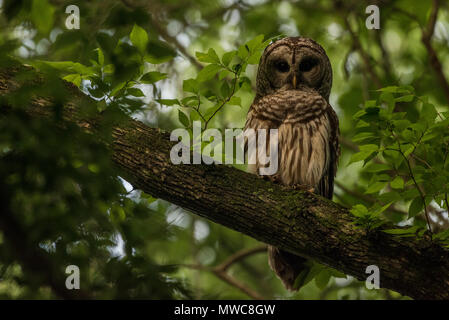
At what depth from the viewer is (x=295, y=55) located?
4.25 meters

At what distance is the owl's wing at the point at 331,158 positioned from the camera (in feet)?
13.2

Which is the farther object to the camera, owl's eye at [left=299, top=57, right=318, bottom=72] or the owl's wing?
owl's eye at [left=299, top=57, right=318, bottom=72]

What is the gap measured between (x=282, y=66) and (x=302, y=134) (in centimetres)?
76

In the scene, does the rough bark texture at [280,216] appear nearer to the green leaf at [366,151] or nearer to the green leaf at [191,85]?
the green leaf at [191,85]

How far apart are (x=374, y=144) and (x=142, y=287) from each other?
155 centimetres

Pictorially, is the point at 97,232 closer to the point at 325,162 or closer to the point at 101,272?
the point at 101,272

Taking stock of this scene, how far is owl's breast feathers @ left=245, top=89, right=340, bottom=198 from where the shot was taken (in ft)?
12.6

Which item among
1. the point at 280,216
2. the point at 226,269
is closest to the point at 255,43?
the point at 280,216

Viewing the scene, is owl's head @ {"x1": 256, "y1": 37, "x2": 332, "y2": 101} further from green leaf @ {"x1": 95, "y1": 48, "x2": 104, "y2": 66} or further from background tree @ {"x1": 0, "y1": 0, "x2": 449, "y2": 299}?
green leaf @ {"x1": 95, "y1": 48, "x2": 104, "y2": 66}

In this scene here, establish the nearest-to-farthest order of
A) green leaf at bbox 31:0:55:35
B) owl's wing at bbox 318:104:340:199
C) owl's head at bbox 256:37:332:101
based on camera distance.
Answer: green leaf at bbox 31:0:55:35 → owl's wing at bbox 318:104:340:199 → owl's head at bbox 256:37:332:101

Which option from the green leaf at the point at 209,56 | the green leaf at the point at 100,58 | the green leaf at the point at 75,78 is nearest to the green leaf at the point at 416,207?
the green leaf at the point at 209,56

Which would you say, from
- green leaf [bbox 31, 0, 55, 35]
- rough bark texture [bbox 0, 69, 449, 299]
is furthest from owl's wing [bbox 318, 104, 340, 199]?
green leaf [bbox 31, 0, 55, 35]

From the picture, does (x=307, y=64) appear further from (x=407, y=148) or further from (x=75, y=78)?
(x=75, y=78)
